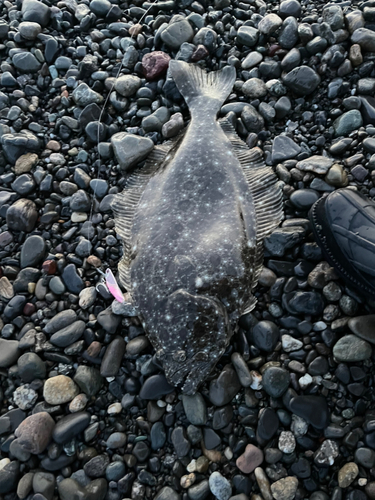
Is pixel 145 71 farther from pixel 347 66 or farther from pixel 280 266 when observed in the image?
pixel 280 266

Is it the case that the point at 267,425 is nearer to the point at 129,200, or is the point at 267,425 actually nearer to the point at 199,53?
the point at 129,200

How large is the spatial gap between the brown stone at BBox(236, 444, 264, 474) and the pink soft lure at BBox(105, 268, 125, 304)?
1.43 m

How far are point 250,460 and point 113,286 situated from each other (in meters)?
1.61

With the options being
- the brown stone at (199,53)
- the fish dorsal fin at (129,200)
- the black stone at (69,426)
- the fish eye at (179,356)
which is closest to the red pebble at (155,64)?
the brown stone at (199,53)

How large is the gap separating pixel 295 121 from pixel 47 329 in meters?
2.97

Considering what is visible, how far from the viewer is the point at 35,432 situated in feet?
8.91

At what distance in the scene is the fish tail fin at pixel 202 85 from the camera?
11.7ft

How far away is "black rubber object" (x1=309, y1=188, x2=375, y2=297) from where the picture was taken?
2836 mm

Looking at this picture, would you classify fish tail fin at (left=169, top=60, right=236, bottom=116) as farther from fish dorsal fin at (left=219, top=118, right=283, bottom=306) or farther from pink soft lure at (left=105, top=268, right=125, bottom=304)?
pink soft lure at (left=105, top=268, right=125, bottom=304)

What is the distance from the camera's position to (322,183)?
3354 mm

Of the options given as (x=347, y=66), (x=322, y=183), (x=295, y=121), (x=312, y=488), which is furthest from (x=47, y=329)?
(x=347, y=66)

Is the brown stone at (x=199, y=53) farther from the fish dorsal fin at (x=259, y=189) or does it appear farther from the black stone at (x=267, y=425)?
the black stone at (x=267, y=425)

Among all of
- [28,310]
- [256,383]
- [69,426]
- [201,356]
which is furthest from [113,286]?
[256,383]

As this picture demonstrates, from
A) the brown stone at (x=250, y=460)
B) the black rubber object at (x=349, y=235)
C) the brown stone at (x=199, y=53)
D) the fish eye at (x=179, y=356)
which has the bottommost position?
the brown stone at (x=250, y=460)
